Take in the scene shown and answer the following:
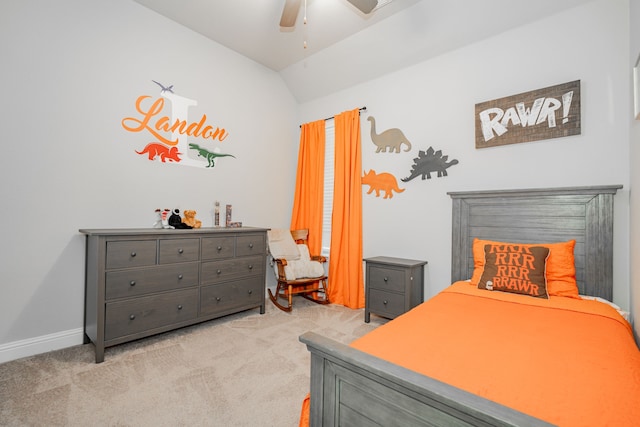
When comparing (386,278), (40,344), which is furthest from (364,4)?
(40,344)

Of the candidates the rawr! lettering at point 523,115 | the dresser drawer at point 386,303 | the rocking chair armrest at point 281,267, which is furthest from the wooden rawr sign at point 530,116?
the rocking chair armrest at point 281,267

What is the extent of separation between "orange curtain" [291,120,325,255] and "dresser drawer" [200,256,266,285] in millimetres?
1036

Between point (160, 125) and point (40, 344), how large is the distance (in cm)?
219

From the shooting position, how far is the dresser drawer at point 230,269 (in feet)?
9.54

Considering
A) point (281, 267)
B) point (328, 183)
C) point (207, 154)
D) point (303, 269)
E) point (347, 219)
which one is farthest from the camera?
point (328, 183)

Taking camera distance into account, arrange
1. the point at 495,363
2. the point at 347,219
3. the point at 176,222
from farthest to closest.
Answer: the point at 347,219 < the point at 176,222 < the point at 495,363

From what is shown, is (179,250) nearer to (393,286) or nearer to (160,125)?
(160,125)

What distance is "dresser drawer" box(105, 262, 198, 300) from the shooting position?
91.2 inches

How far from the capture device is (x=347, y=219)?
3.83m

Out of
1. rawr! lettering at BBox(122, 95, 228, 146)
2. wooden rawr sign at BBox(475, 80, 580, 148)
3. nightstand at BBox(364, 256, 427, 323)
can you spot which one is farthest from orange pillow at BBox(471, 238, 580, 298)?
rawr! lettering at BBox(122, 95, 228, 146)

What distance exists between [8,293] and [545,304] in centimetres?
390

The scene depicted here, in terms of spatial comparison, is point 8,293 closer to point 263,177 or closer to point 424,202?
point 263,177

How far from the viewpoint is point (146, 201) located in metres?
2.97

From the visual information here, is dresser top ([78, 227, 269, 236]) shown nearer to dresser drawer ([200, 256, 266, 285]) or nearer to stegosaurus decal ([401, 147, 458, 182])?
dresser drawer ([200, 256, 266, 285])
